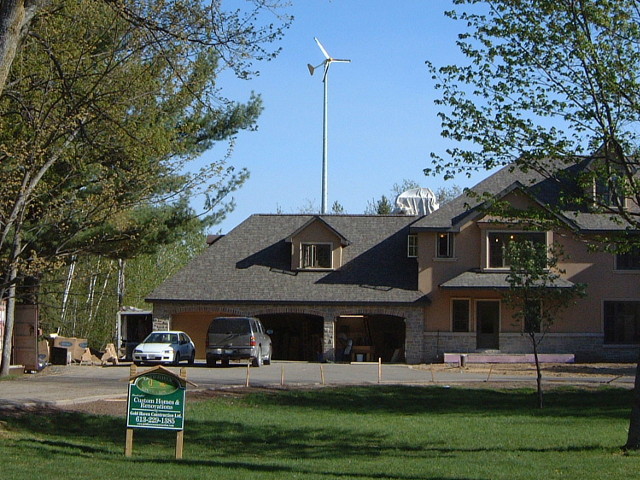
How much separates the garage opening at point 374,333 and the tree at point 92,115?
23.3 metres

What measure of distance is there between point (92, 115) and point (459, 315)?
2862 centimetres

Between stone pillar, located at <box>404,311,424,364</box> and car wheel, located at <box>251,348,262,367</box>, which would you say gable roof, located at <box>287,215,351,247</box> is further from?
car wheel, located at <box>251,348,262,367</box>

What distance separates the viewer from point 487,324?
41500 millimetres

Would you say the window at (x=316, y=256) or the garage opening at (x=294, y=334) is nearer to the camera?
the window at (x=316, y=256)

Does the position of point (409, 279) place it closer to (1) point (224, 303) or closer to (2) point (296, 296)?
(2) point (296, 296)

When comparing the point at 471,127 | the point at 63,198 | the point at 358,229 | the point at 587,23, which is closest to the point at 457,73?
the point at 471,127

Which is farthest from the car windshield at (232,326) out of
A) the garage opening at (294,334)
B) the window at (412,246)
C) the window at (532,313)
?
the window at (532,313)

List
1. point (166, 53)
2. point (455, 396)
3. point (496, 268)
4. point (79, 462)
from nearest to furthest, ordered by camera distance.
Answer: point (166, 53) → point (79, 462) → point (455, 396) → point (496, 268)

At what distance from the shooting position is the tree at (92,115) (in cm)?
1345

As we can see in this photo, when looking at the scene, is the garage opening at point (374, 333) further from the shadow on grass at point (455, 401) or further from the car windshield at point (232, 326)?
the shadow on grass at point (455, 401)

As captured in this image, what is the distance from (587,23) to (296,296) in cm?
2781

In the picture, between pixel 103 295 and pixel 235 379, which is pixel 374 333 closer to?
pixel 103 295

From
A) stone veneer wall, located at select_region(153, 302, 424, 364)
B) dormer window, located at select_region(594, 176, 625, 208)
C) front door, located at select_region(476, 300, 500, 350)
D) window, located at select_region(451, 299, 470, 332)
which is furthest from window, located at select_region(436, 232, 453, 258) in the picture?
dormer window, located at select_region(594, 176, 625, 208)

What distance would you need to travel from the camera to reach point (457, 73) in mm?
16188
